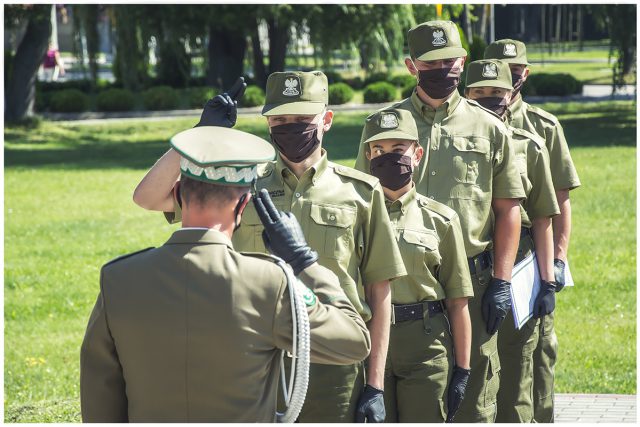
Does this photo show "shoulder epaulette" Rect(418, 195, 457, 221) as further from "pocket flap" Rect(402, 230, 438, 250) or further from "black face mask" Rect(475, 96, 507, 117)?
"black face mask" Rect(475, 96, 507, 117)

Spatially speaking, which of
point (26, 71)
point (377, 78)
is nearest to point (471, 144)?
point (26, 71)

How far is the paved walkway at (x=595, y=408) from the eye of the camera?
7.27m

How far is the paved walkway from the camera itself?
7273 millimetres

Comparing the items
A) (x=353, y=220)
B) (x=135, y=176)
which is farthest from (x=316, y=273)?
(x=135, y=176)

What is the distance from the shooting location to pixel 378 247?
4375 mm

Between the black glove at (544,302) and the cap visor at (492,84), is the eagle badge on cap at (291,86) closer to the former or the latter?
the cap visor at (492,84)

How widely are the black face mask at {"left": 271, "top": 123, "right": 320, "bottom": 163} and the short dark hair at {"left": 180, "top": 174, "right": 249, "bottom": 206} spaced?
126 centimetres

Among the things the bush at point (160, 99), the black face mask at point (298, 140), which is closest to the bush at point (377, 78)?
the bush at point (160, 99)

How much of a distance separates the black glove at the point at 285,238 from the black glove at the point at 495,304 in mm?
2379

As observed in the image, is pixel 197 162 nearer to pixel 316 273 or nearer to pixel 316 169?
pixel 316 273

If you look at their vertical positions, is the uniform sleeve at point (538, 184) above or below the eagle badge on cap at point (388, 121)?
below

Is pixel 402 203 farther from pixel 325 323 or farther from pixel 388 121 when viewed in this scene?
pixel 325 323

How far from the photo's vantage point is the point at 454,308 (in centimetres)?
493

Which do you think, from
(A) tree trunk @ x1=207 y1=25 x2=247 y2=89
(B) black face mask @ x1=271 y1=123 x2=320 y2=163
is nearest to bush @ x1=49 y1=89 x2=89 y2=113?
(A) tree trunk @ x1=207 y1=25 x2=247 y2=89
